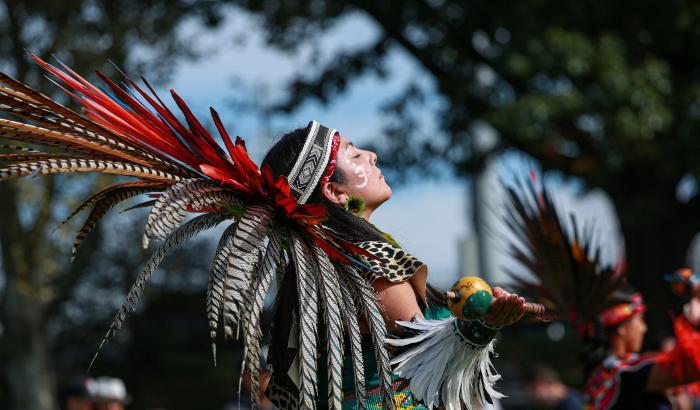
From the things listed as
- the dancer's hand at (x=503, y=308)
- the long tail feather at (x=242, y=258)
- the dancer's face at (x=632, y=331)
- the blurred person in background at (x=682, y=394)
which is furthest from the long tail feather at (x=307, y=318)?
the blurred person in background at (x=682, y=394)

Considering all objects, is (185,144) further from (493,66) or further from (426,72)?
(426,72)

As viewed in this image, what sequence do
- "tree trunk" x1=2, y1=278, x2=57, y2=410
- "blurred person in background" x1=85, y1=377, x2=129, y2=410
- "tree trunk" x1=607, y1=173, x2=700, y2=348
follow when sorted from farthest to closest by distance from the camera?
"tree trunk" x1=2, y1=278, x2=57, y2=410, "tree trunk" x1=607, y1=173, x2=700, y2=348, "blurred person in background" x1=85, y1=377, x2=129, y2=410

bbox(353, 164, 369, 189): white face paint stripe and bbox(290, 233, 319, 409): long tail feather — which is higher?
bbox(353, 164, 369, 189): white face paint stripe

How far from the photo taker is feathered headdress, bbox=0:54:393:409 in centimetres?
260

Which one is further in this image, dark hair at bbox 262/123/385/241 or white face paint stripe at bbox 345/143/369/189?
white face paint stripe at bbox 345/143/369/189

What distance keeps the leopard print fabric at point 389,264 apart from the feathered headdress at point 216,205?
38 millimetres

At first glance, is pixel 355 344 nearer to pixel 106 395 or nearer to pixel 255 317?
pixel 255 317

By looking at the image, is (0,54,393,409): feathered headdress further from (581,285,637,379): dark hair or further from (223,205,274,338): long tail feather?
(581,285,637,379): dark hair

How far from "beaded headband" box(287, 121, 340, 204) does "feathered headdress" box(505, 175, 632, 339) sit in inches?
52.2

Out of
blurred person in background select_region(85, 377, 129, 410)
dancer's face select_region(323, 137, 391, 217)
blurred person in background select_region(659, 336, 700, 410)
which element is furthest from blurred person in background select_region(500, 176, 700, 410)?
blurred person in background select_region(85, 377, 129, 410)

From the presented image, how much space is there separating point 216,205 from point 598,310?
2775mm

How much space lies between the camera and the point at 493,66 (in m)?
10.6

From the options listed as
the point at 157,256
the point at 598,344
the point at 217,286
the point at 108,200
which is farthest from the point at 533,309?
the point at 598,344

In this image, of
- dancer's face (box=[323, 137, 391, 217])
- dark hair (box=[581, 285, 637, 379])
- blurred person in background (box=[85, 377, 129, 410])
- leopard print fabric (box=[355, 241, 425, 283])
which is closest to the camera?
leopard print fabric (box=[355, 241, 425, 283])
